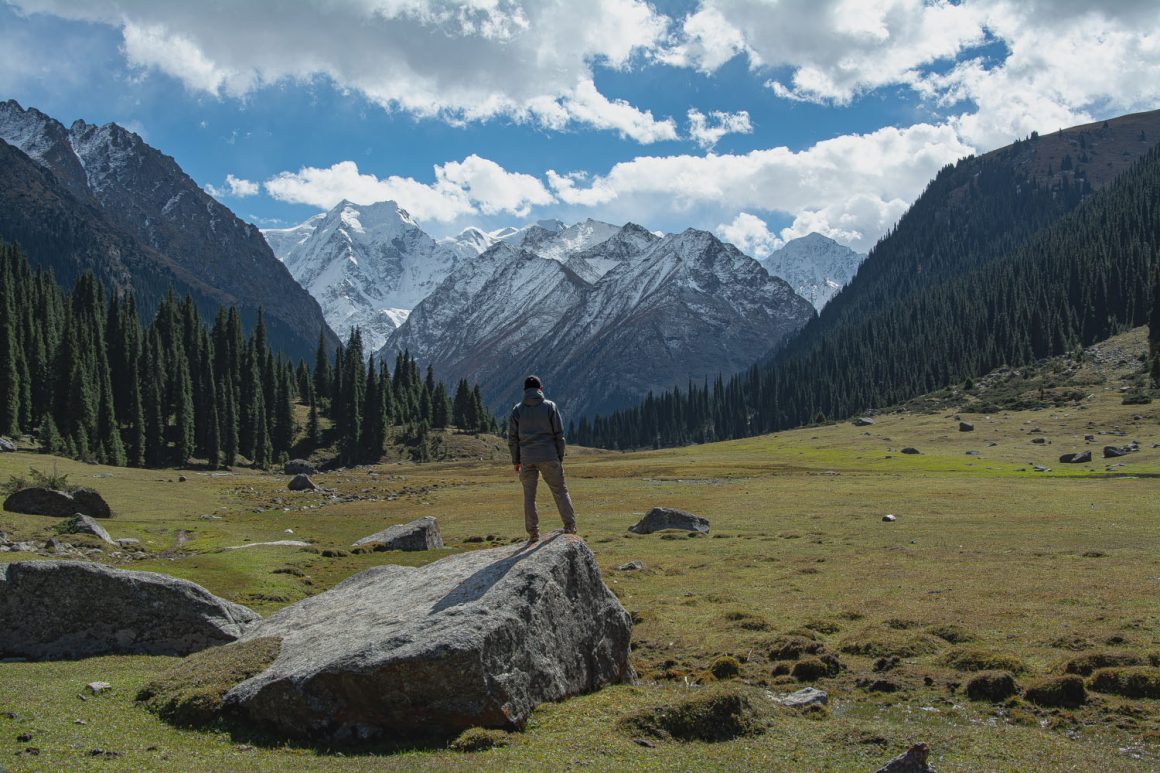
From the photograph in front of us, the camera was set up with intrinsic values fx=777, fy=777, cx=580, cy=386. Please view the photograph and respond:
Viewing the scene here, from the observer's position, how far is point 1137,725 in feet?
45.2

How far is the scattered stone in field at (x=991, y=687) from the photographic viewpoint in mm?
15562

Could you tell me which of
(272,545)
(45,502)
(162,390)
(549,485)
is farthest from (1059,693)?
(162,390)

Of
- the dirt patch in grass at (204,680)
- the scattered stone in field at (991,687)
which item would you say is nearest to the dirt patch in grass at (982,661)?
the scattered stone in field at (991,687)

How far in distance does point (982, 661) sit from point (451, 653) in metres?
12.1

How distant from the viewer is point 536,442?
62.7 ft

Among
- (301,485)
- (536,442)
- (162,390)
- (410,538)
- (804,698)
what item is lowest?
(804,698)

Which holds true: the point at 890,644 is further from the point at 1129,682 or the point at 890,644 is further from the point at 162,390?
the point at 162,390

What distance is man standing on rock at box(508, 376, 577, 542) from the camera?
1897 cm

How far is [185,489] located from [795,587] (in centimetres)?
6223

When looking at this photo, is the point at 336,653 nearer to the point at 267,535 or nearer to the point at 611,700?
the point at 611,700

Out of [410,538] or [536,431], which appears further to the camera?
[410,538]

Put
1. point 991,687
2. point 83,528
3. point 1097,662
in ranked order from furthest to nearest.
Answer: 1. point 83,528
2. point 1097,662
3. point 991,687

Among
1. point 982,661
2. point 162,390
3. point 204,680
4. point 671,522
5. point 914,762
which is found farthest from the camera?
point 162,390

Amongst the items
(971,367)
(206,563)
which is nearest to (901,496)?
(206,563)
